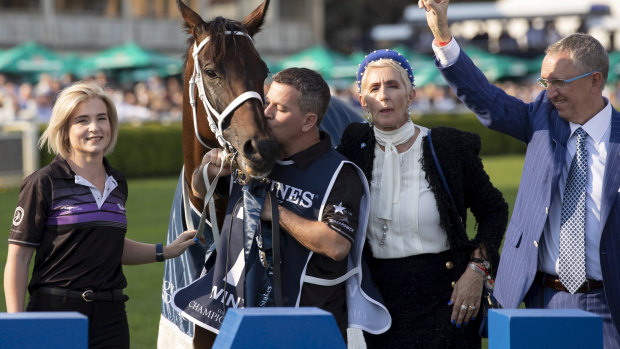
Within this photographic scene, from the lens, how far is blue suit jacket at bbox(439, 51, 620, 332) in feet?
10.6

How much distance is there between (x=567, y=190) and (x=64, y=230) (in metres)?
1.93

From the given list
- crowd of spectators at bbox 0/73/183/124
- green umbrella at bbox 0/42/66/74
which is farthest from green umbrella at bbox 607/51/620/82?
green umbrella at bbox 0/42/66/74

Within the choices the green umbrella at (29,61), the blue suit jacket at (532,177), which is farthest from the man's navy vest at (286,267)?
the green umbrella at (29,61)

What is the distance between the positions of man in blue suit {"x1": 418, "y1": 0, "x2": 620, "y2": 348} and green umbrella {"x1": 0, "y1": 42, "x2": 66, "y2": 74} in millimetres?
20380

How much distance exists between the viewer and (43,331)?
6.25 feet

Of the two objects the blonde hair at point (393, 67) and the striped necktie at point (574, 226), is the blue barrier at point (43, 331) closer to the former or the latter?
the blonde hair at point (393, 67)

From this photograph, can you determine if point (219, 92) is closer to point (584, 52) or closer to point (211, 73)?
point (211, 73)

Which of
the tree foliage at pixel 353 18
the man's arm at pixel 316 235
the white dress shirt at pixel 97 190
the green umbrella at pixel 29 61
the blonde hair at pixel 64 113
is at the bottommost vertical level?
the man's arm at pixel 316 235

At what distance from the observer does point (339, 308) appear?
3027 mm

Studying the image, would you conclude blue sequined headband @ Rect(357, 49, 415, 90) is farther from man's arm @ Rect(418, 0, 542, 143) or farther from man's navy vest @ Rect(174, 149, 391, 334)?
man's navy vest @ Rect(174, 149, 391, 334)

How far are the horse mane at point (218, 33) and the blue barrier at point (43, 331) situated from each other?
72.2 inches

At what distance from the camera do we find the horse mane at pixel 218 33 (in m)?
3.58

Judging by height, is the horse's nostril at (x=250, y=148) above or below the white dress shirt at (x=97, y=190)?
above

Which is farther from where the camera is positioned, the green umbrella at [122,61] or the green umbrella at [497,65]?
the green umbrella at [497,65]
